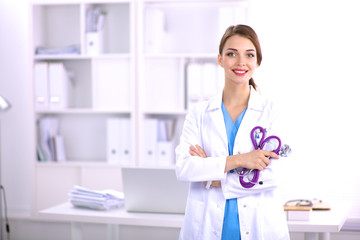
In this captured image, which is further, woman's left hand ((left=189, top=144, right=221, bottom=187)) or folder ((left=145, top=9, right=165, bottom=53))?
folder ((left=145, top=9, right=165, bottom=53))

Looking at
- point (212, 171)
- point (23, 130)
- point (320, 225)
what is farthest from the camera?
point (23, 130)

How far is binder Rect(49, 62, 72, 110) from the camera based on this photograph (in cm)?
394

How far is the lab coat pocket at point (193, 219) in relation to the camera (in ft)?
5.84

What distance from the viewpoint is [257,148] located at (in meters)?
1.77

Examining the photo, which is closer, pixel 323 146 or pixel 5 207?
pixel 323 146

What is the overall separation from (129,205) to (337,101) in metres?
2.16

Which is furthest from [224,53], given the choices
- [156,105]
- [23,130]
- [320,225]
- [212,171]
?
[23,130]

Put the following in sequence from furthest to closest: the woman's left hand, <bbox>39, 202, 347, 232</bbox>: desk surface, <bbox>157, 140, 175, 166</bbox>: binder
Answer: <bbox>157, 140, 175, 166</bbox>: binder → <bbox>39, 202, 347, 232</bbox>: desk surface → the woman's left hand

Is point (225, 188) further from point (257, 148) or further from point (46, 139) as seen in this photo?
point (46, 139)

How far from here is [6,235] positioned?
4.28 meters

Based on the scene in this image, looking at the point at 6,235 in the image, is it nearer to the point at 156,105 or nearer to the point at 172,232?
the point at 172,232

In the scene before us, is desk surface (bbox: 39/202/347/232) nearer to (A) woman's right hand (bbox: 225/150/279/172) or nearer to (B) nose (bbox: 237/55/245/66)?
(A) woman's right hand (bbox: 225/150/279/172)

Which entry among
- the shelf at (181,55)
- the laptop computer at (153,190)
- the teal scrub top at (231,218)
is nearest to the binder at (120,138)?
the shelf at (181,55)

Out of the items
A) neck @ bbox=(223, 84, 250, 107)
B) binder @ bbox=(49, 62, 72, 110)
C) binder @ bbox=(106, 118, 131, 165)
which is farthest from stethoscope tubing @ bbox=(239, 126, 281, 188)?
binder @ bbox=(49, 62, 72, 110)
